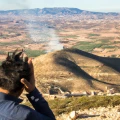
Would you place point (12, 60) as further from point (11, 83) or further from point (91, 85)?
point (91, 85)

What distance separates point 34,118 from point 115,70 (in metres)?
39.7

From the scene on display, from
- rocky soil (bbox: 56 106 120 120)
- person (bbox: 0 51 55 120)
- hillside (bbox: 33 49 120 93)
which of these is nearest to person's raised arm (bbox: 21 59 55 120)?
person (bbox: 0 51 55 120)

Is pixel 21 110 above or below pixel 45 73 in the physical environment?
above

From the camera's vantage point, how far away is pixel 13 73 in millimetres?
2377

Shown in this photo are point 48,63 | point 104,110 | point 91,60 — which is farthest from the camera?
point 91,60

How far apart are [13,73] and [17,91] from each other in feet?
0.51

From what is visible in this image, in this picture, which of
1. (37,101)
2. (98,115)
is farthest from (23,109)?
(98,115)

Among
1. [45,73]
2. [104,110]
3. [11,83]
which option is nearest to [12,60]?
[11,83]

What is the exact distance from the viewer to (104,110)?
10.1 metres

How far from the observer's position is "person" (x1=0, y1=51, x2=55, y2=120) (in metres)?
2.24

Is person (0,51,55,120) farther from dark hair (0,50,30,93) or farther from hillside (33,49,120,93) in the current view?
hillside (33,49,120,93)

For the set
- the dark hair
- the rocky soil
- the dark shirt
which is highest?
the dark hair

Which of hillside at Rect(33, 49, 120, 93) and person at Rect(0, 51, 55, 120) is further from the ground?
person at Rect(0, 51, 55, 120)

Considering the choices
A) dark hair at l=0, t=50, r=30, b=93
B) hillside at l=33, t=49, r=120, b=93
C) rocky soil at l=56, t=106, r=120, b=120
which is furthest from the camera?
hillside at l=33, t=49, r=120, b=93
